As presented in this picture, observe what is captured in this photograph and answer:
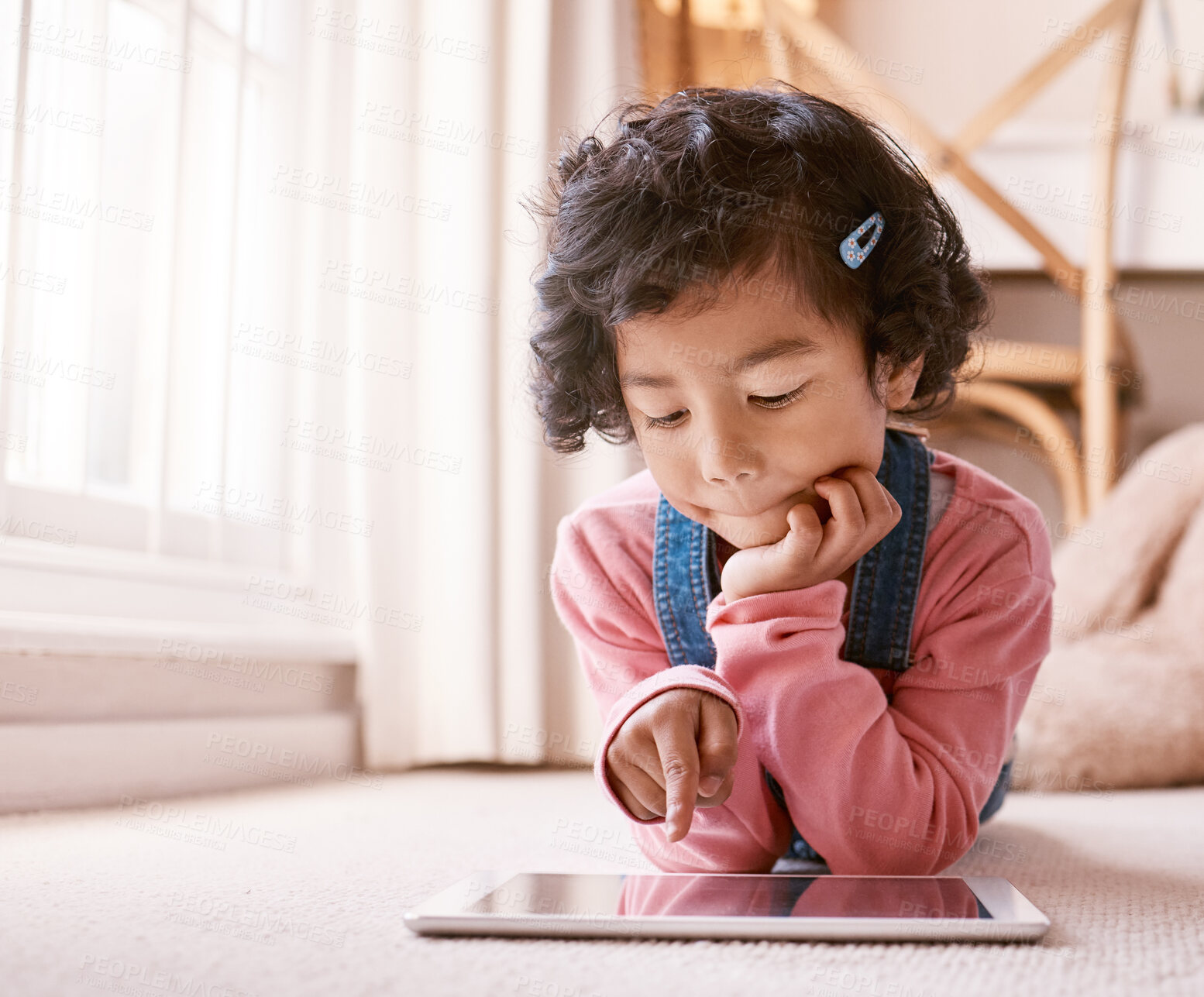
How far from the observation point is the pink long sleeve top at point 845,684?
72cm

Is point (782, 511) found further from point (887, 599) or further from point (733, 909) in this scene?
point (733, 909)

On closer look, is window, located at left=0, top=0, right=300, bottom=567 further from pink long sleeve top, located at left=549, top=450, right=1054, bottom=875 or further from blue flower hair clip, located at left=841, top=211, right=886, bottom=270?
blue flower hair clip, located at left=841, top=211, right=886, bottom=270

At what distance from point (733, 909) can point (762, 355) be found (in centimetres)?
30

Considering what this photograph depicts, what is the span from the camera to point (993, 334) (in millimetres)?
2211

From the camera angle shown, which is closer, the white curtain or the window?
the window

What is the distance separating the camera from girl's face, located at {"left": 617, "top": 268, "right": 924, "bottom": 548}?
67cm

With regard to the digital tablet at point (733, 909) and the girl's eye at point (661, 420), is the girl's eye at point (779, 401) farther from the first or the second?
the digital tablet at point (733, 909)

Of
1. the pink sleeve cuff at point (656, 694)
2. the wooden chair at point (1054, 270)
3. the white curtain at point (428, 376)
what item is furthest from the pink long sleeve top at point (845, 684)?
the wooden chair at point (1054, 270)

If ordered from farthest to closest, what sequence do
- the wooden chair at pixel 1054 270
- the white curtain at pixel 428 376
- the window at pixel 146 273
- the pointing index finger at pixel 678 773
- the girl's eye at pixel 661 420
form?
the wooden chair at pixel 1054 270 → the white curtain at pixel 428 376 → the window at pixel 146 273 → the girl's eye at pixel 661 420 → the pointing index finger at pixel 678 773

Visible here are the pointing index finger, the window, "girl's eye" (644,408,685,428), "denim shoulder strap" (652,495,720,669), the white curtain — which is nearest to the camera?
the pointing index finger

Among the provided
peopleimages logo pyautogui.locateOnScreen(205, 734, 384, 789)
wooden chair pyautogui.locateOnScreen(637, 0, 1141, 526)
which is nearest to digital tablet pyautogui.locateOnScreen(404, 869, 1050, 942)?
peopleimages logo pyautogui.locateOnScreen(205, 734, 384, 789)

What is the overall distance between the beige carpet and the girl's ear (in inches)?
12.9

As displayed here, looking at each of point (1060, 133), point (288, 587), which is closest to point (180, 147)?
point (288, 587)

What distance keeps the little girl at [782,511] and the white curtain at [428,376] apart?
71 centimetres
